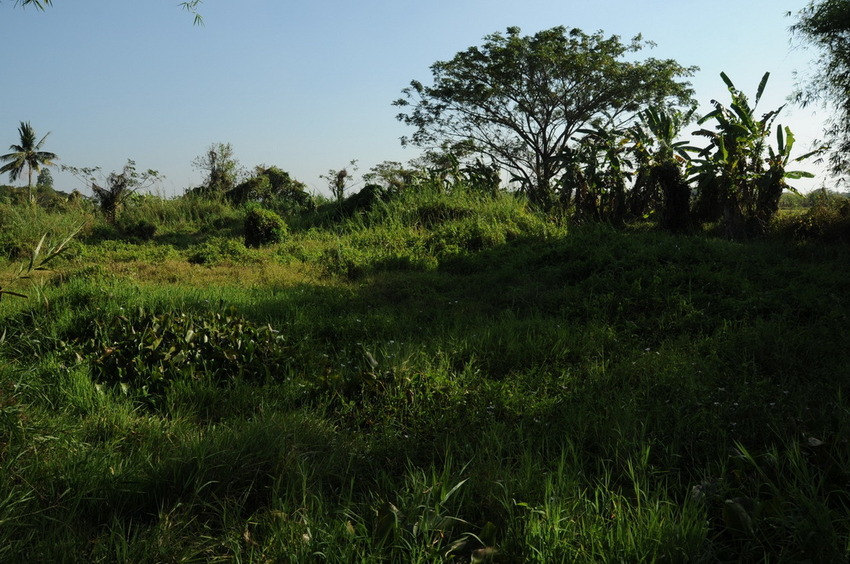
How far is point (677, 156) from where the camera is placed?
10516mm

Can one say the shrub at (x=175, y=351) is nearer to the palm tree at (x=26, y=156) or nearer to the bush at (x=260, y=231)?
the bush at (x=260, y=231)

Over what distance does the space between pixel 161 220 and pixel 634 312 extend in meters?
12.7

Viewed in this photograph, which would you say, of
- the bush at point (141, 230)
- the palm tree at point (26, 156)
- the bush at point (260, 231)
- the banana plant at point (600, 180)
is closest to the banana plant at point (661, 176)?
the banana plant at point (600, 180)

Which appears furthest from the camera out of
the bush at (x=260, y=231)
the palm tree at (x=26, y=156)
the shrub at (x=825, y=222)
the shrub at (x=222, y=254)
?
the palm tree at (x=26, y=156)

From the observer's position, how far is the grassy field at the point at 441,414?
7.89 ft

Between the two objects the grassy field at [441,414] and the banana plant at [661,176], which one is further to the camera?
the banana plant at [661,176]

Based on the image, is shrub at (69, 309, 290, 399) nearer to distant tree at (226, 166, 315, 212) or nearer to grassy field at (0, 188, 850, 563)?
Answer: grassy field at (0, 188, 850, 563)

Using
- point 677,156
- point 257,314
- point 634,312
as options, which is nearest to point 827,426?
point 634,312

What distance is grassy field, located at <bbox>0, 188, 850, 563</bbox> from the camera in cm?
241

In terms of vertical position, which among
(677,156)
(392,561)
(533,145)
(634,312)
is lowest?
(392,561)

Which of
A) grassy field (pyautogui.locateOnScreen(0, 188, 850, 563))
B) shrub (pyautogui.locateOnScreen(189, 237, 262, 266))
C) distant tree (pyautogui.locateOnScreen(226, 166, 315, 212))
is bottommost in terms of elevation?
grassy field (pyautogui.locateOnScreen(0, 188, 850, 563))

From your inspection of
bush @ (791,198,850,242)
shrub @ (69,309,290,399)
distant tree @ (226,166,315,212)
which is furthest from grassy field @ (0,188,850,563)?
distant tree @ (226,166,315,212)

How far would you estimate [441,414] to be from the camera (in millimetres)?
3850

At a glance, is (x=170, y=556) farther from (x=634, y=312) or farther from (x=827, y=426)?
(x=634, y=312)
